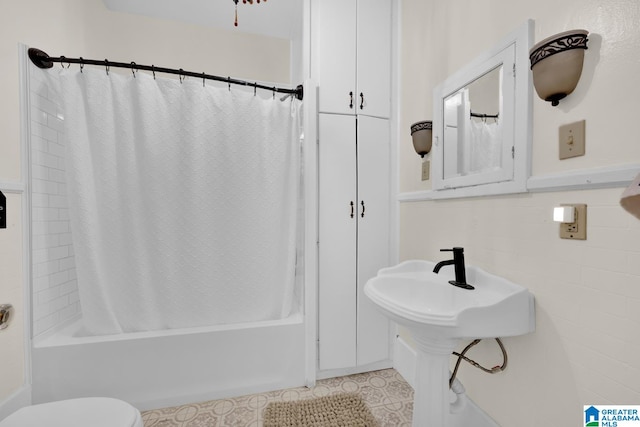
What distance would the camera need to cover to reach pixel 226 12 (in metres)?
2.22

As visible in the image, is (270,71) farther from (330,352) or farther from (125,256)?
(330,352)

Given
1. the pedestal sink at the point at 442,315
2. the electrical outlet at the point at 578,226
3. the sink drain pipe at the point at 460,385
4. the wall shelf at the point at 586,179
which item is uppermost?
the wall shelf at the point at 586,179

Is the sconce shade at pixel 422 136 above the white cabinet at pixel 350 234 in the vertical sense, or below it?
above

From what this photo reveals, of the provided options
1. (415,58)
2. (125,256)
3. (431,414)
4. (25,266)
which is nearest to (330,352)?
(431,414)

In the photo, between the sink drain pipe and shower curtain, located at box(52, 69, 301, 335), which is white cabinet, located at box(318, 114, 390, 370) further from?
the sink drain pipe

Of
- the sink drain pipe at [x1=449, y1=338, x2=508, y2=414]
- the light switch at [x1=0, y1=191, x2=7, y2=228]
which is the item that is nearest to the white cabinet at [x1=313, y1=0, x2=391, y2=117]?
the sink drain pipe at [x1=449, y1=338, x2=508, y2=414]

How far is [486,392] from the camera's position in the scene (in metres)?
1.20

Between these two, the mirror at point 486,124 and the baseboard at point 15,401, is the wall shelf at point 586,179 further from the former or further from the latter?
the baseboard at point 15,401

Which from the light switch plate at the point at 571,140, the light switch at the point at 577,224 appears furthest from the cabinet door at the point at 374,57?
the light switch at the point at 577,224

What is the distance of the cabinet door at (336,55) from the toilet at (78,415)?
176 cm

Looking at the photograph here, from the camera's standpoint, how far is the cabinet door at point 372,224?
1.80 meters

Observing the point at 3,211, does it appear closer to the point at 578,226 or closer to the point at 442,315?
the point at 442,315

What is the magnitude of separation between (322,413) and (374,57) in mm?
2279

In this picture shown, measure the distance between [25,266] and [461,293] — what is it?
2.18 meters
